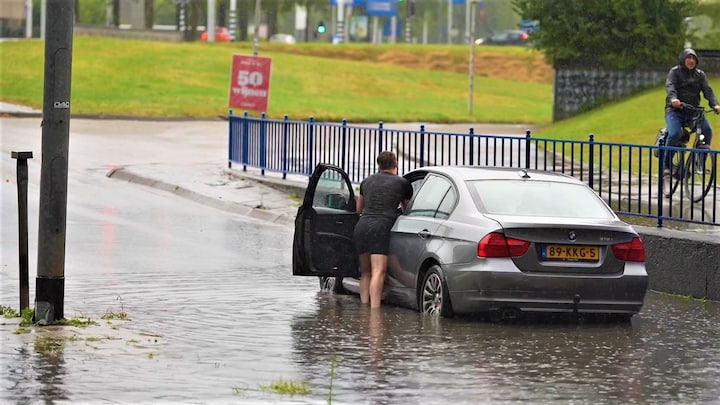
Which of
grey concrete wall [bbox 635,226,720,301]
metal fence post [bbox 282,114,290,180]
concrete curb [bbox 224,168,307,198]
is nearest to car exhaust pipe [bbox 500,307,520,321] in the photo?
grey concrete wall [bbox 635,226,720,301]

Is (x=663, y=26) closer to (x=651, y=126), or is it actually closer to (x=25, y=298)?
(x=651, y=126)

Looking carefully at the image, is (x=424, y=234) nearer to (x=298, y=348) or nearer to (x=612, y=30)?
(x=298, y=348)

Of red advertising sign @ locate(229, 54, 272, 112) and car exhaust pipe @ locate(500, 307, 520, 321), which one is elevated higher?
red advertising sign @ locate(229, 54, 272, 112)

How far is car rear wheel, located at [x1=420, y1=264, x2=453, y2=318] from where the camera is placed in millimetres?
13070

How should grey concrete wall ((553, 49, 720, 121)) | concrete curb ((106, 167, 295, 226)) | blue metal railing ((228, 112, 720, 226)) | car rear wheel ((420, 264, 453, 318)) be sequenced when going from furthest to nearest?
grey concrete wall ((553, 49, 720, 121)) < concrete curb ((106, 167, 295, 226)) < blue metal railing ((228, 112, 720, 226)) < car rear wheel ((420, 264, 453, 318))

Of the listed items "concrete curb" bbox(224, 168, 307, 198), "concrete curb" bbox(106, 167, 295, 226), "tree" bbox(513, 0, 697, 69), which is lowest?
"concrete curb" bbox(106, 167, 295, 226)

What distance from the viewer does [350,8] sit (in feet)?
502

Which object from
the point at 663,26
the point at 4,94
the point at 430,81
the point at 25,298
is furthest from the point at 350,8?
the point at 25,298

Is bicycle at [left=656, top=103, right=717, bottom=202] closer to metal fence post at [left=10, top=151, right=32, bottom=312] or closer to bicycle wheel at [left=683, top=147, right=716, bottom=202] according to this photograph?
bicycle wheel at [left=683, top=147, right=716, bottom=202]

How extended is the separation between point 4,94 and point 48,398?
45.4 m

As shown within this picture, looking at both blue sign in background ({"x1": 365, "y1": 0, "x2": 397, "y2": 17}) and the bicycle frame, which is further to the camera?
blue sign in background ({"x1": 365, "y1": 0, "x2": 397, "y2": 17})

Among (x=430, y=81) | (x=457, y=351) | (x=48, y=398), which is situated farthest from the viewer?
(x=430, y=81)

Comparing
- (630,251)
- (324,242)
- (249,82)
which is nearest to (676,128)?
(324,242)

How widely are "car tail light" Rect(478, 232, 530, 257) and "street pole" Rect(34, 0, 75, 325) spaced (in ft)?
10.6
